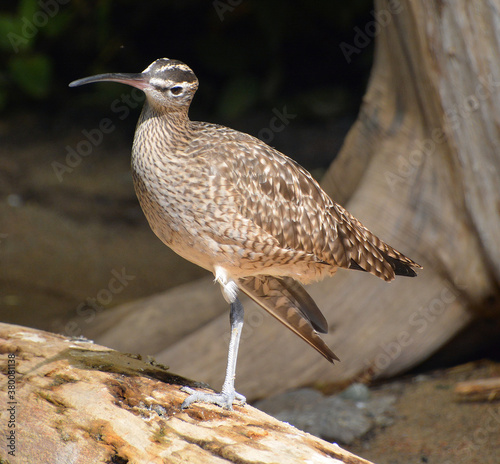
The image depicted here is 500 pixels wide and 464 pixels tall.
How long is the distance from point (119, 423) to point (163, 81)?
70.2 inches

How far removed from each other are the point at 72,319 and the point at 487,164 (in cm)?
457

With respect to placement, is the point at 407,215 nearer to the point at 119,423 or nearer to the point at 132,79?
the point at 132,79

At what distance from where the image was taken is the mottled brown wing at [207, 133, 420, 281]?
12.8 ft

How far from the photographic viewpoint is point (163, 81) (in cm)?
373

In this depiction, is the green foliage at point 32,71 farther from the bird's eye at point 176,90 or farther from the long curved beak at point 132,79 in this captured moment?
the bird's eye at point 176,90

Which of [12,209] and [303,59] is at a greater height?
[303,59]

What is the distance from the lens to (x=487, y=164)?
16.7ft

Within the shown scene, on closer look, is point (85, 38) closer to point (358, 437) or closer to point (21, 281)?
point (21, 281)

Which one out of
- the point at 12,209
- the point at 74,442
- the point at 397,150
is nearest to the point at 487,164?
the point at 397,150
